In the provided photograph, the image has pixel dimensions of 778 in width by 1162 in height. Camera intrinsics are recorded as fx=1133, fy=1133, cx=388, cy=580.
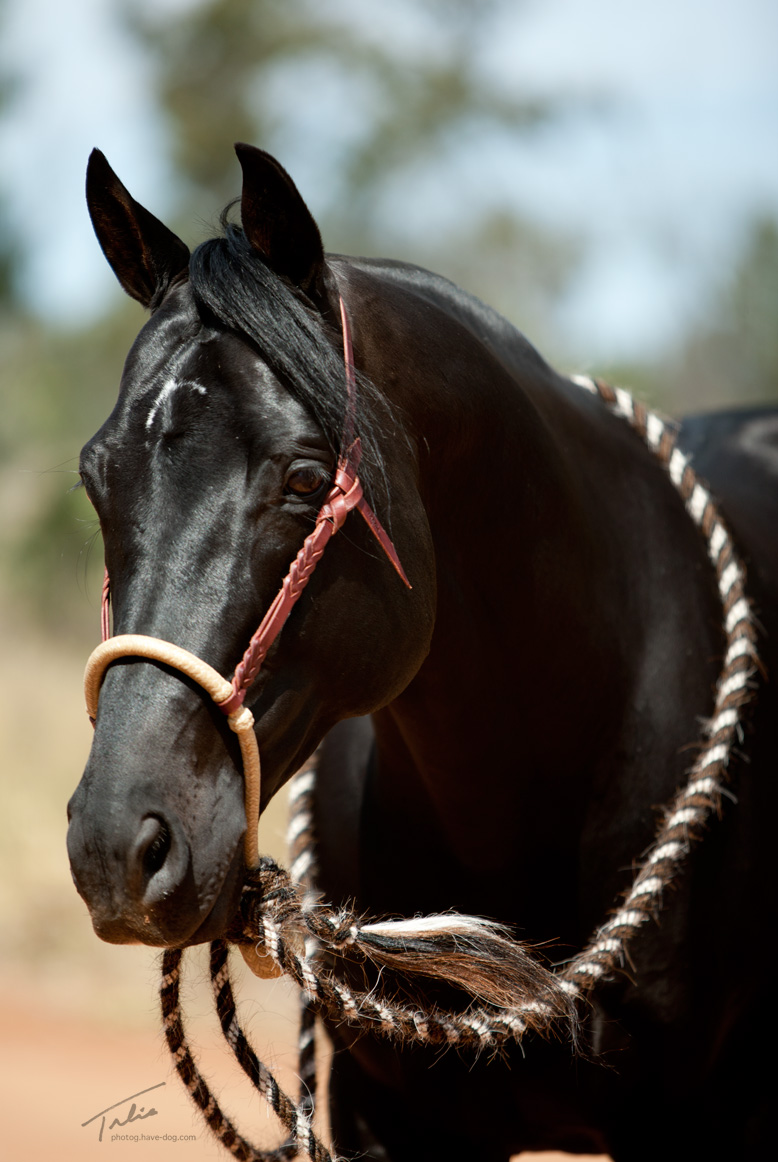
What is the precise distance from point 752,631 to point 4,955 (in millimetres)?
5347

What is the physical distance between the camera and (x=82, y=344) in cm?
1814

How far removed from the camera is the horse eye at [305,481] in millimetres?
1499

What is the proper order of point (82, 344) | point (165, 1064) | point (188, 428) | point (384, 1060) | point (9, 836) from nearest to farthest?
1. point (188, 428)
2. point (384, 1060)
3. point (165, 1064)
4. point (9, 836)
5. point (82, 344)

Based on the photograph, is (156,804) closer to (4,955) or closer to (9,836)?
(4,955)

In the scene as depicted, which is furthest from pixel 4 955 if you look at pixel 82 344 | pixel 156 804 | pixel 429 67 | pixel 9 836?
pixel 429 67

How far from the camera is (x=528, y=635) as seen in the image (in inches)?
77.8

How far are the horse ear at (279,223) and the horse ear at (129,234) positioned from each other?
0.17 meters

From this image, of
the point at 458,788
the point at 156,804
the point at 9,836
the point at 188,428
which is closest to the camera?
the point at 156,804

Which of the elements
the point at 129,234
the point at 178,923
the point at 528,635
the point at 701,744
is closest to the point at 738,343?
the point at 701,744

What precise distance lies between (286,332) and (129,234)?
1.36 feet

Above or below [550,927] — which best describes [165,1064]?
above

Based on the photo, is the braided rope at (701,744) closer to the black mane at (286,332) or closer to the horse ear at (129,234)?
the black mane at (286,332)

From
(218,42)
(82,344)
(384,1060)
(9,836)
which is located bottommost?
(384,1060)

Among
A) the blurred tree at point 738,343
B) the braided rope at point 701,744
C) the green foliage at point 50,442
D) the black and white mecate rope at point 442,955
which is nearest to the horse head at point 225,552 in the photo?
the black and white mecate rope at point 442,955
